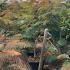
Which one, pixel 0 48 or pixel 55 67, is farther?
pixel 55 67

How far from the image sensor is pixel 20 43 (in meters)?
4.54

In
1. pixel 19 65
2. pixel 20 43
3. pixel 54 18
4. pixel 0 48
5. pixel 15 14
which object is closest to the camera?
pixel 19 65

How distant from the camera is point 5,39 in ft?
15.6

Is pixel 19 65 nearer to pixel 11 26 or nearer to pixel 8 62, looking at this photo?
pixel 8 62

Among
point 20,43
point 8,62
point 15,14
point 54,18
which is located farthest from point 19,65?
point 15,14

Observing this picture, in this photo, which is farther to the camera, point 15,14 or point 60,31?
point 15,14

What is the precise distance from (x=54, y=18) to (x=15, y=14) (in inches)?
34.9

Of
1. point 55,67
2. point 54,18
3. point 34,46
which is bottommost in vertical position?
point 55,67

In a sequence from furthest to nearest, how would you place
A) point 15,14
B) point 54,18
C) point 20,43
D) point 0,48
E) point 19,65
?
1. point 15,14
2. point 54,18
3. point 20,43
4. point 0,48
5. point 19,65

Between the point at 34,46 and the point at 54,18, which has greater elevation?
the point at 54,18

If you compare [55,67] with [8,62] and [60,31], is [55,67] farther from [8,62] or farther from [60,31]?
[8,62]

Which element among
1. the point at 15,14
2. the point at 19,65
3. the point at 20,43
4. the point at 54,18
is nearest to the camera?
the point at 19,65

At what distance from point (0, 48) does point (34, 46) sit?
2.47 feet

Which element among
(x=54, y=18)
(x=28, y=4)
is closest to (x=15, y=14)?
(x=28, y=4)
